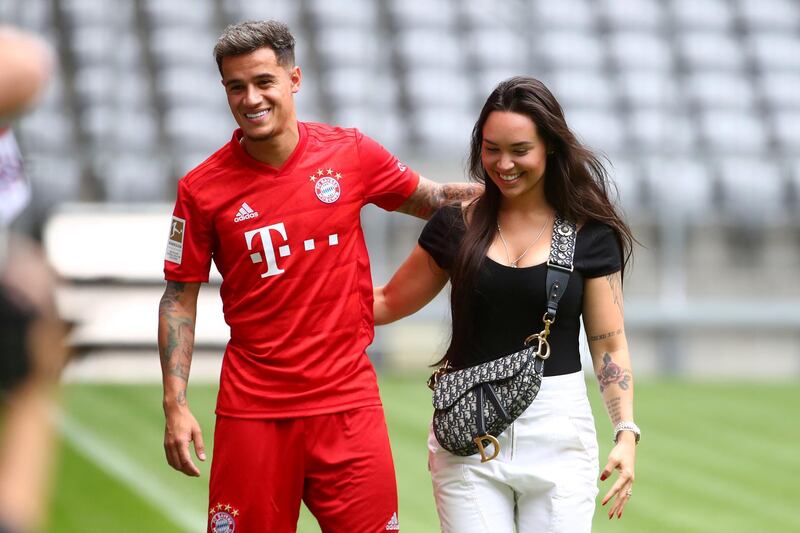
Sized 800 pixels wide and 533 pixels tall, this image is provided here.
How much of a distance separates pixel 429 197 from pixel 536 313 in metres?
0.64

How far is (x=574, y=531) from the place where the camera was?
3684 mm

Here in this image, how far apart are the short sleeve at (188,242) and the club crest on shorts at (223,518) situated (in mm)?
657

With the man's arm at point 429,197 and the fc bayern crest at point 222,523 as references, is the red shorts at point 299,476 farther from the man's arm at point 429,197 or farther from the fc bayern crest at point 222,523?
the man's arm at point 429,197

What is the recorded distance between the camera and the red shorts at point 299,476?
3834mm

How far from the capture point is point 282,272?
12.6 feet

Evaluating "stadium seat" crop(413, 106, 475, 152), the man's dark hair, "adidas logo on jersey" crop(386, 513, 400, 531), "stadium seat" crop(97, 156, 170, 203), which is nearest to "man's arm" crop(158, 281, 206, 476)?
"adidas logo on jersey" crop(386, 513, 400, 531)

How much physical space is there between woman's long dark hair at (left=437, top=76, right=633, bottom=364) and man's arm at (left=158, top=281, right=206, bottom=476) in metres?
0.76

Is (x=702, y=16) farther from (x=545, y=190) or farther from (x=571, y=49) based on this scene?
(x=545, y=190)

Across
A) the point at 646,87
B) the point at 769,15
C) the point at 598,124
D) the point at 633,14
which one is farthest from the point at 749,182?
the point at 769,15

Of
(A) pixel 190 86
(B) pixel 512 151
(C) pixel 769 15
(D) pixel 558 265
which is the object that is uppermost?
(C) pixel 769 15

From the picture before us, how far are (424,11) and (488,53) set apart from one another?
1.04 metres

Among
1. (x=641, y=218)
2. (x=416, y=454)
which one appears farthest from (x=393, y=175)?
(x=641, y=218)

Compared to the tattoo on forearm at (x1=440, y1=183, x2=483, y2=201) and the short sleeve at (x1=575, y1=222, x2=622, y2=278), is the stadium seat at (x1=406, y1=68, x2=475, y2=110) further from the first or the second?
the short sleeve at (x1=575, y1=222, x2=622, y2=278)

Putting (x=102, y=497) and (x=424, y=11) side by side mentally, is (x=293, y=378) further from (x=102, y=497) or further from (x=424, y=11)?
(x=424, y=11)
